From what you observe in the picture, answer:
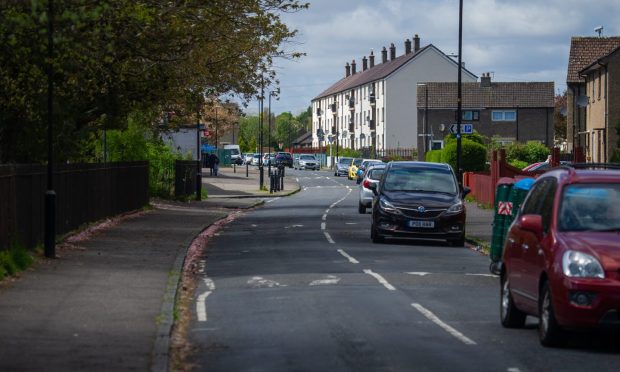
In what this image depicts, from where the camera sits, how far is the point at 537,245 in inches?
466

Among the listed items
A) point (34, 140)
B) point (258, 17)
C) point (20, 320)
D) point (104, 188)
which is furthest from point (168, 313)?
point (104, 188)

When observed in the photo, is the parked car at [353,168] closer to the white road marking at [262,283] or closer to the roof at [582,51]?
the roof at [582,51]

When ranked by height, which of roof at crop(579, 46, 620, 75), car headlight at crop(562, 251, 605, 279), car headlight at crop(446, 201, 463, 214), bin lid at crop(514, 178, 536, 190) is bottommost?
car headlight at crop(446, 201, 463, 214)

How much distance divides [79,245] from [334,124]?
5041 inches

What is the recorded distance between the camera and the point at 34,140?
26.2 m

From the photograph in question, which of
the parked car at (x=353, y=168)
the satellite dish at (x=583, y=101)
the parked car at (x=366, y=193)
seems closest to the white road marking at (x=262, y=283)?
the parked car at (x=366, y=193)

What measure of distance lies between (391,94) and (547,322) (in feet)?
346

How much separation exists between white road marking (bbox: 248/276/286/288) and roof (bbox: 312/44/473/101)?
318ft

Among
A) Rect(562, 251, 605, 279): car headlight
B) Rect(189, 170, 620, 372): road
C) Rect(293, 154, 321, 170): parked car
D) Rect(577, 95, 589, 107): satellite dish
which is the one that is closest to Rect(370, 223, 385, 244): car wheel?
Rect(189, 170, 620, 372): road

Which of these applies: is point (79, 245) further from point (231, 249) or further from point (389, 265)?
point (389, 265)

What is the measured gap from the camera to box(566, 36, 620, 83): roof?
69.1m

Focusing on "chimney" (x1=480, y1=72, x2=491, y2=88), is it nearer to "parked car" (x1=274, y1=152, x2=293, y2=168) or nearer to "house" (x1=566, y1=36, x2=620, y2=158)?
"parked car" (x1=274, y1=152, x2=293, y2=168)

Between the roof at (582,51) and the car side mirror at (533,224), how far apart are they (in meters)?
58.4

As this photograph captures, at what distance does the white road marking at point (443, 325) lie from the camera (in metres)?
12.0
